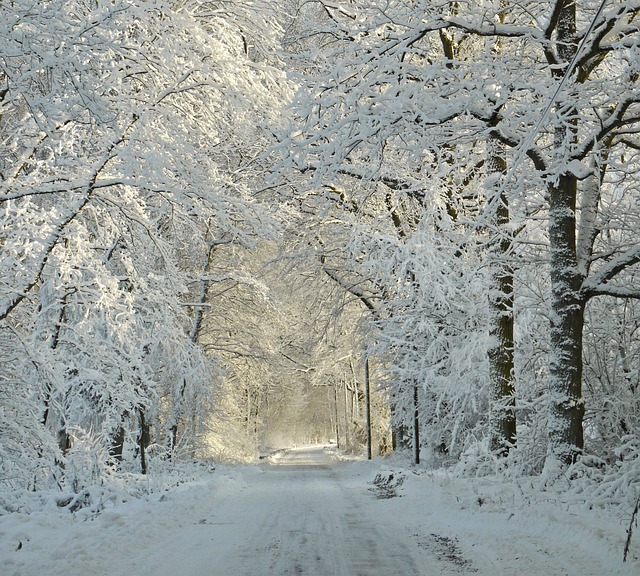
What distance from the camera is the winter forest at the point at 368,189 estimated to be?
24.3 feet

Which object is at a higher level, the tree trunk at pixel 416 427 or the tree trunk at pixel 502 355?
the tree trunk at pixel 502 355

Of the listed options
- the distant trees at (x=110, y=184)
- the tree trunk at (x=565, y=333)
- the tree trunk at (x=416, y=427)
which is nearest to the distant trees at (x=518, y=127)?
the tree trunk at (x=565, y=333)

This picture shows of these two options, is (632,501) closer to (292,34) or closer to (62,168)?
(62,168)

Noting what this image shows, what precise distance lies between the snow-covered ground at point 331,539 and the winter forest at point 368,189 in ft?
3.30

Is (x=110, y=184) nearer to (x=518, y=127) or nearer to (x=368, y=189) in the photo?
(x=368, y=189)

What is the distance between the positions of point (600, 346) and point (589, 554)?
5.56 meters

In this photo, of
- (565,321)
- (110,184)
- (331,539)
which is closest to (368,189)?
(565,321)

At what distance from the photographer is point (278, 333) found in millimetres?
26391

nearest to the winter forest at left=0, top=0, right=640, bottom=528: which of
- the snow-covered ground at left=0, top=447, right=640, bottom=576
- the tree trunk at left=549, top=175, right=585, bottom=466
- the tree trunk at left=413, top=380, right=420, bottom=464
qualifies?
the tree trunk at left=549, top=175, right=585, bottom=466

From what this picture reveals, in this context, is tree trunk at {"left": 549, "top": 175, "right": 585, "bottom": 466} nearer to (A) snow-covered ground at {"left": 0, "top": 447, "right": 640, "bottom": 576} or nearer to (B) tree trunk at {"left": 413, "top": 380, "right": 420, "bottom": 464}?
(A) snow-covered ground at {"left": 0, "top": 447, "right": 640, "bottom": 576}

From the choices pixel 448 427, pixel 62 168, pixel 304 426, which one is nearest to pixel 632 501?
pixel 62 168

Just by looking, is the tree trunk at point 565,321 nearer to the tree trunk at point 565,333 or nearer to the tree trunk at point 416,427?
the tree trunk at point 565,333

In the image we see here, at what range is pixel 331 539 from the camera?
811cm

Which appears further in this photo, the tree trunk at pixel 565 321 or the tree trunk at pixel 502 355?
the tree trunk at pixel 502 355
